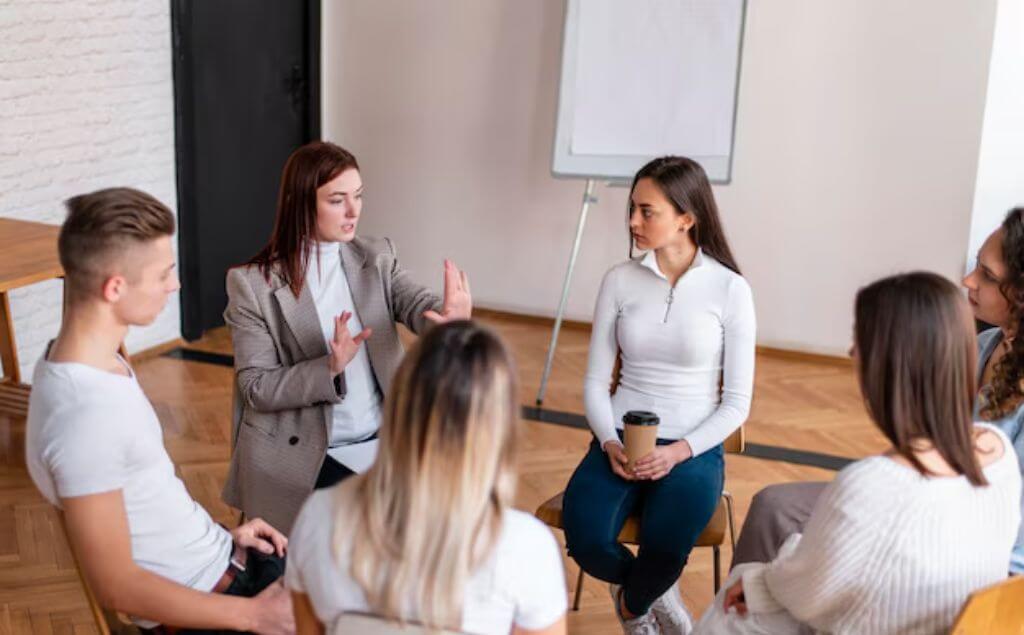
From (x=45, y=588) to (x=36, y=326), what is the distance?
1687 mm

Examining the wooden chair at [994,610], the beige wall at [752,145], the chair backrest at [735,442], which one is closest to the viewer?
the wooden chair at [994,610]

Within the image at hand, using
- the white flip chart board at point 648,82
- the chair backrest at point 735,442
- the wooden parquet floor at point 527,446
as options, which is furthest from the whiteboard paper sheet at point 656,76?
the chair backrest at point 735,442

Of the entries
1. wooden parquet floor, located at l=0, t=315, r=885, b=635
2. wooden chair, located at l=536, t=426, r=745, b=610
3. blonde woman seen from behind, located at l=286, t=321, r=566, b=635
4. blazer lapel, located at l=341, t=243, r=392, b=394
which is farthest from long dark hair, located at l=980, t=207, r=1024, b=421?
blazer lapel, located at l=341, t=243, r=392, b=394

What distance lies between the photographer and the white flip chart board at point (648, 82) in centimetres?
464

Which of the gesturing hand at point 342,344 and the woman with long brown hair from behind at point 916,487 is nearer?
the woman with long brown hair from behind at point 916,487

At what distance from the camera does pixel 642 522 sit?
2.55 m

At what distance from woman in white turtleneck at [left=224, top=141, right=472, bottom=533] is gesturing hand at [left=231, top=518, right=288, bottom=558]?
0.47 m

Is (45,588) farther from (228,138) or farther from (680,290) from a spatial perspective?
(228,138)

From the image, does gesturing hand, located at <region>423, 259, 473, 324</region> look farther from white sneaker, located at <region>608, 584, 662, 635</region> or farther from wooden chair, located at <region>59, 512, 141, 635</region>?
wooden chair, located at <region>59, 512, 141, 635</region>

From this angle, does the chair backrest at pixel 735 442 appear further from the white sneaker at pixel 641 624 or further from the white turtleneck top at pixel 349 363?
the white turtleneck top at pixel 349 363

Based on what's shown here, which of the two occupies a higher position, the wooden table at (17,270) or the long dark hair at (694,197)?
the long dark hair at (694,197)

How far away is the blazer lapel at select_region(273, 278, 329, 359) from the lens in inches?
104

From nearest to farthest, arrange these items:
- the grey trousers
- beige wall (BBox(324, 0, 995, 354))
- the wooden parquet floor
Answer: the grey trousers → the wooden parquet floor → beige wall (BBox(324, 0, 995, 354))

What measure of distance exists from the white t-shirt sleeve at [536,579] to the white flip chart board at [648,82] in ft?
11.0
